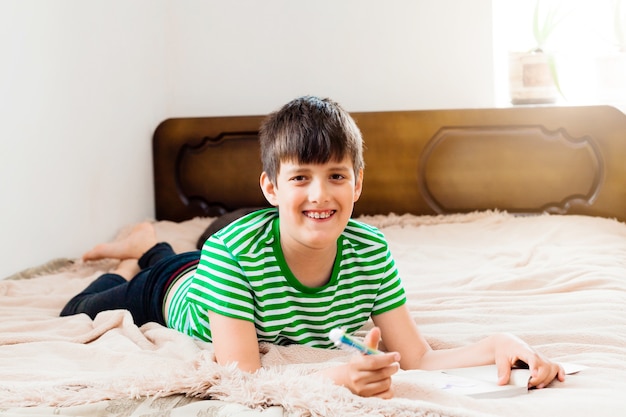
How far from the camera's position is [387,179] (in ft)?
9.32

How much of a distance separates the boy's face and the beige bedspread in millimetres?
196

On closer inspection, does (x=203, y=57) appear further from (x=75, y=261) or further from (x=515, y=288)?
(x=515, y=288)

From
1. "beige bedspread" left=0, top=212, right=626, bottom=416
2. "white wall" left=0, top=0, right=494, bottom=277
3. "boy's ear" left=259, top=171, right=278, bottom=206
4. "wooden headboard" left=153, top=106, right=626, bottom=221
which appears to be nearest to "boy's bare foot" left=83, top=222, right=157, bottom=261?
"beige bedspread" left=0, top=212, right=626, bottom=416

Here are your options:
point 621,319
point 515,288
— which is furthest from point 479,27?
point 621,319

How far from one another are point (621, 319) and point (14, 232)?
1.46 metres

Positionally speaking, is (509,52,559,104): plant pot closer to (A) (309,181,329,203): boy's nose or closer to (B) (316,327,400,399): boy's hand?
(A) (309,181,329,203): boy's nose

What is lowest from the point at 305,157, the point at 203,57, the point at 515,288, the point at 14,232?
the point at 515,288

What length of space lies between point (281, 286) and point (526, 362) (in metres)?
0.39

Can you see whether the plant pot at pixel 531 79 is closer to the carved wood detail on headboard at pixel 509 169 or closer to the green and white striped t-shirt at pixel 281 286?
the carved wood detail on headboard at pixel 509 169

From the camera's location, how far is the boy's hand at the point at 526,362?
114cm

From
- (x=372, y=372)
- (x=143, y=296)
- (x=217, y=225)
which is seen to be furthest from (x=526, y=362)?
(x=217, y=225)

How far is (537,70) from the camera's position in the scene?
112 inches

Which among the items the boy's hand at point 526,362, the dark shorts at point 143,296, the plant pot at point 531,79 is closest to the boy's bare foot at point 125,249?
the dark shorts at point 143,296

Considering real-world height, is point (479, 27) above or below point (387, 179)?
above
